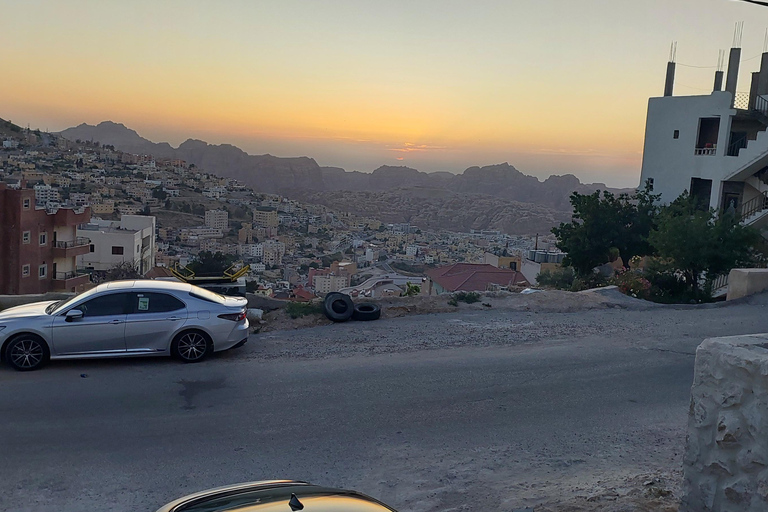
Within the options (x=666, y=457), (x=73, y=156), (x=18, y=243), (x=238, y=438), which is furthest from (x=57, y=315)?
(x=73, y=156)

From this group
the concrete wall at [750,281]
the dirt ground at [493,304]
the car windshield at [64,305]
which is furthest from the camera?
the concrete wall at [750,281]

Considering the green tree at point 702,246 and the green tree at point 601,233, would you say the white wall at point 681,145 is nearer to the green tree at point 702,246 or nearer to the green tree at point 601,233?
the green tree at point 601,233

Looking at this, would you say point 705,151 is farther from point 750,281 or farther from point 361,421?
point 361,421

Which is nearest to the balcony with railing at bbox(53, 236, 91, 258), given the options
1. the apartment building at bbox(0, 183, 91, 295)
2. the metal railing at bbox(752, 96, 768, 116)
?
the apartment building at bbox(0, 183, 91, 295)

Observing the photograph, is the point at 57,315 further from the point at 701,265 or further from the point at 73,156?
the point at 73,156

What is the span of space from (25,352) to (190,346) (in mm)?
2417

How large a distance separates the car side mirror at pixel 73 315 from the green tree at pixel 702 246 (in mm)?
16899

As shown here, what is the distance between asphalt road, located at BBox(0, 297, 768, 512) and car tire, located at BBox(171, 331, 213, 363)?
0.20 metres

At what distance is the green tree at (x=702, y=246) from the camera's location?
2030cm

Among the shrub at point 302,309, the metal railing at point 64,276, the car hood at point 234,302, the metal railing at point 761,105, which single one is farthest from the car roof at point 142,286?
the metal railing at point 64,276

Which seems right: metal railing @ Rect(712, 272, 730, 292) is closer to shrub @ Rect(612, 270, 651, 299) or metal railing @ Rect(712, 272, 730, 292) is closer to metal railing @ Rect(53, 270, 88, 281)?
shrub @ Rect(612, 270, 651, 299)

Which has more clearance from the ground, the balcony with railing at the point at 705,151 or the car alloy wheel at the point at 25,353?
the balcony with railing at the point at 705,151

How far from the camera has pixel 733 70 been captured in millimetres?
39719

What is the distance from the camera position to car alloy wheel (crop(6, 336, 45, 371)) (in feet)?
33.5
